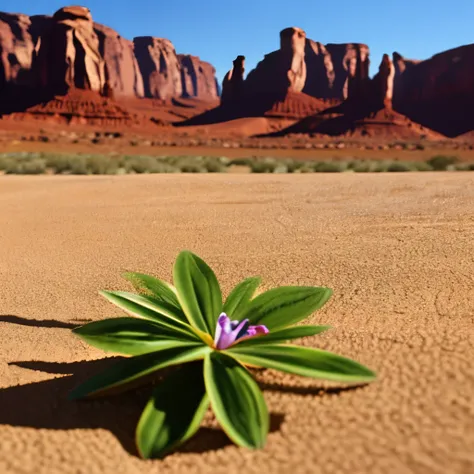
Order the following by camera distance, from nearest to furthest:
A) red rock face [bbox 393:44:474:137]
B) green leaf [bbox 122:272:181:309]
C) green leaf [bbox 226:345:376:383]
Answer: green leaf [bbox 226:345:376:383] < green leaf [bbox 122:272:181:309] < red rock face [bbox 393:44:474:137]

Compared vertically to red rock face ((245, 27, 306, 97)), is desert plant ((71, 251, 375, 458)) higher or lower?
lower

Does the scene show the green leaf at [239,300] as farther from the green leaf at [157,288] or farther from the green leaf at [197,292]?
the green leaf at [157,288]

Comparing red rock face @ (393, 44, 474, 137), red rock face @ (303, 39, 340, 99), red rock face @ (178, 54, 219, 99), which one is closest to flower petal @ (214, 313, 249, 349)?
red rock face @ (393, 44, 474, 137)

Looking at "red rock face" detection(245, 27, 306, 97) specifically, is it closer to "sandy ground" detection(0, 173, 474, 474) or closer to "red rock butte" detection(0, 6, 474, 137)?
"red rock butte" detection(0, 6, 474, 137)

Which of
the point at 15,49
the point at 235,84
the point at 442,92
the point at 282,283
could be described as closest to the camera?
the point at 282,283

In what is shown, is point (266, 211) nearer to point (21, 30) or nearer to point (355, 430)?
point (355, 430)

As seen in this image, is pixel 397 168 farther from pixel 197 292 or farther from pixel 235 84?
pixel 235 84

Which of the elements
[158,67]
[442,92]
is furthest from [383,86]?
[158,67]
